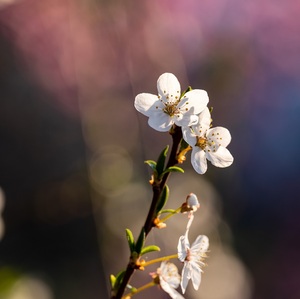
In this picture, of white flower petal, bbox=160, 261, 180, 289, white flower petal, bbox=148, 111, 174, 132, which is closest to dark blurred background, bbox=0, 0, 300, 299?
white flower petal, bbox=160, 261, 180, 289

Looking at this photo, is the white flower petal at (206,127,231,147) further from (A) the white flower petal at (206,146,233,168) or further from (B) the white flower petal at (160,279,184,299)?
(B) the white flower petal at (160,279,184,299)

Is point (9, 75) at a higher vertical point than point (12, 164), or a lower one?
→ higher

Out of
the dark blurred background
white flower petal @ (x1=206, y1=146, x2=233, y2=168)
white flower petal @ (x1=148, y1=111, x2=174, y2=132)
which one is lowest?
the dark blurred background

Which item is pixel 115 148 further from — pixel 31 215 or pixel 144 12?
pixel 144 12

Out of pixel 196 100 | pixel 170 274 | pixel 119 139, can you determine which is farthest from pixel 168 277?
pixel 119 139

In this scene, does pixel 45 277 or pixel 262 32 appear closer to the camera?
pixel 45 277

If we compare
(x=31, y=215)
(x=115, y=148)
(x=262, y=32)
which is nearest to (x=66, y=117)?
(x=115, y=148)

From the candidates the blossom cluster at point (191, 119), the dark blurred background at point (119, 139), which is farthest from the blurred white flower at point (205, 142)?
the dark blurred background at point (119, 139)
